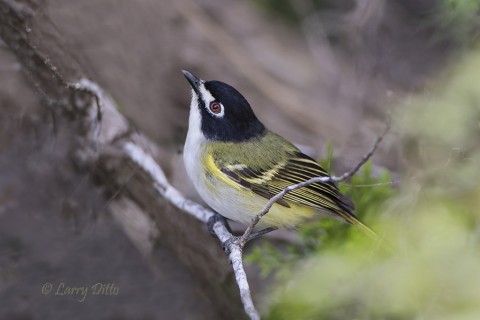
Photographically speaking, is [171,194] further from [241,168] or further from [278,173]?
[278,173]

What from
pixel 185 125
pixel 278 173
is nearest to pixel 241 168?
pixel 278 173

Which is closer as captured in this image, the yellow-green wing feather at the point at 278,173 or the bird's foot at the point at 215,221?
the yellow-green wing feather at the point at 278,173

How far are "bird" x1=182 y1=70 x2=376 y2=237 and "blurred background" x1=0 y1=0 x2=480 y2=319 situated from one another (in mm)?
214

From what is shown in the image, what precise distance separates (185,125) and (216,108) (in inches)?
98.3

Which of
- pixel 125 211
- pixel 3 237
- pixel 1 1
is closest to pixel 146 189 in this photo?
pixel 125 211

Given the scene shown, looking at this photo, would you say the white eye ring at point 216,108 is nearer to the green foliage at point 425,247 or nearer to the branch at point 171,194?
the branch at point 171,194

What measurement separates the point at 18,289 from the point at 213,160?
1.28 m

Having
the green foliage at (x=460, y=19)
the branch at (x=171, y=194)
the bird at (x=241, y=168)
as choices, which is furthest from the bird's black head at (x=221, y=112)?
the green foliage at (x=460, y=19)

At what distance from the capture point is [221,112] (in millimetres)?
4148

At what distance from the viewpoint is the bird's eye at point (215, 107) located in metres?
4.10

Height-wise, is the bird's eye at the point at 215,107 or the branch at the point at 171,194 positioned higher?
the bird's eye at the point at 215,107

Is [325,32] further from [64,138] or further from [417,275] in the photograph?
[417,275]
